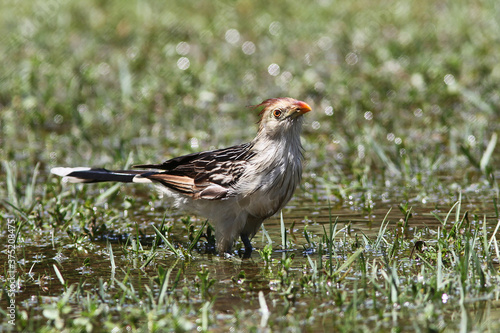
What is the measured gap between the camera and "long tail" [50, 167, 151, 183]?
650cm

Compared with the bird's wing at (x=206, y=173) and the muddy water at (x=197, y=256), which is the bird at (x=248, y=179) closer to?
the bird's wing at (x=206, y=173)

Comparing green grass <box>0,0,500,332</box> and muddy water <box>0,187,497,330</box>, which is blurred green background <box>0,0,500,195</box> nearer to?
green grass <box>0,0,500,332</box>

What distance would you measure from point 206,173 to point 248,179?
0.44 metres

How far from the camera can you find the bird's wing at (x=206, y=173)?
5926 millimetres

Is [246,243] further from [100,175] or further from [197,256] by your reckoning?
[100,175]

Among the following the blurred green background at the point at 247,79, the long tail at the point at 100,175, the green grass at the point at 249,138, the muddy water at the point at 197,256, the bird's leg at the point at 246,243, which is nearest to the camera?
the green grass at the point at 249,138

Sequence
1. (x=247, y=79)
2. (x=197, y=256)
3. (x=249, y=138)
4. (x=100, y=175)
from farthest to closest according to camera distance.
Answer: (x=247, y=79)
(x=249, y=138)
(x=100, y=175)
(x=197, y=256)

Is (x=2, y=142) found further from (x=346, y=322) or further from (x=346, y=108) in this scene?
(x=346, y=322)

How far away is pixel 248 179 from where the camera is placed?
19.1ft

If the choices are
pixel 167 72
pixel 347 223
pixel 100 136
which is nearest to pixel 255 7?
pixel 167 72

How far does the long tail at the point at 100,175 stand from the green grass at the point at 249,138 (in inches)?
7.7

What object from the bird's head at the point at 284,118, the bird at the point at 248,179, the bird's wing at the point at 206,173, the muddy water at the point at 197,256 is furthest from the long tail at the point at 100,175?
the bird's head at the point at 284,118

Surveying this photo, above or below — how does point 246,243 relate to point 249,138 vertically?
below

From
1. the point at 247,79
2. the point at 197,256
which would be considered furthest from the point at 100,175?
the point at 247,79
